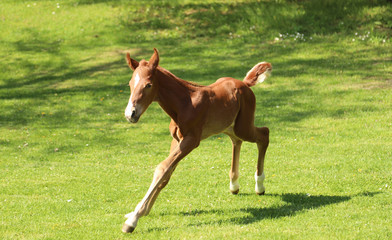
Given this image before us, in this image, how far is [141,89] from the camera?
22.0 ft

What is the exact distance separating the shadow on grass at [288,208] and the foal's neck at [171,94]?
5.43ft

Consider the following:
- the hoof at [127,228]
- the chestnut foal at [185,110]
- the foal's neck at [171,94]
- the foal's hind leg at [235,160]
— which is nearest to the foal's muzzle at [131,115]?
the chestnut foal at [185,110]

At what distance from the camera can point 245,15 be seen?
22281 mm

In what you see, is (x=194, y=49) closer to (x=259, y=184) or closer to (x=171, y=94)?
(x=259, y=184)

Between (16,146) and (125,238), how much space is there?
6922mm

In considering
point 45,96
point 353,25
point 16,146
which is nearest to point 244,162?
point 16,146

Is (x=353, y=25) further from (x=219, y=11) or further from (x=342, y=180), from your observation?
(x=342, y=180)

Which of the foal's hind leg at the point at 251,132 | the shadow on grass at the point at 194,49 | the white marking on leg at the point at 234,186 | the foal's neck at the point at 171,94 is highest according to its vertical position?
the foal's neck at the point at 171,94

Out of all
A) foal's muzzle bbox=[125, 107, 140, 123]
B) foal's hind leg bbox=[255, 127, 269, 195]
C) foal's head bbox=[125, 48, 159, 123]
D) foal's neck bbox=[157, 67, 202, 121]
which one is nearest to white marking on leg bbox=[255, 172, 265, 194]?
foal's hind leg bbox=[255, 127, 269, 195]

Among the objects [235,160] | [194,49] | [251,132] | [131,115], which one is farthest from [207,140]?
[194,49]

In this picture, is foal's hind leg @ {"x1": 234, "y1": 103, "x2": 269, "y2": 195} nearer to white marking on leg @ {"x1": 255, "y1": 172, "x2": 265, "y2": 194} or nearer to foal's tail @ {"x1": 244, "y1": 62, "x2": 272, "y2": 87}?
white marking on leg @ {"x1": 255, "y1": 172, "x2": 265, "y2": 194}

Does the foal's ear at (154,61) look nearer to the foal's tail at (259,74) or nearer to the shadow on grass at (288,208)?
the foal's tail at (259,74)

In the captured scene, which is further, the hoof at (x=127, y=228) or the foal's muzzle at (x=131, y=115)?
the hoof at (x=127, y=228)

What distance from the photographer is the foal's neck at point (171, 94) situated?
711 centimetres
